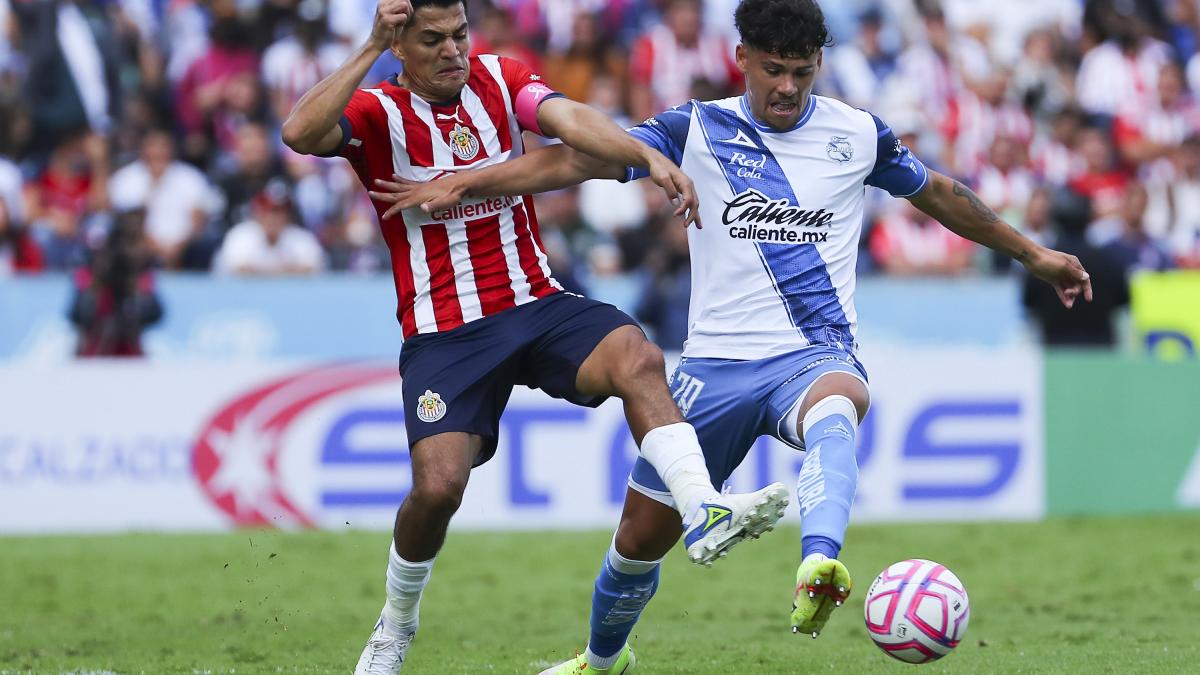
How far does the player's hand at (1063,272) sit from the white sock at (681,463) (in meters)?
1.75

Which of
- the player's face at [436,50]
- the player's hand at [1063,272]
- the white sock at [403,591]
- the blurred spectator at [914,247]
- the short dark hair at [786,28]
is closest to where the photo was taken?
the short dark hair at [786,28]

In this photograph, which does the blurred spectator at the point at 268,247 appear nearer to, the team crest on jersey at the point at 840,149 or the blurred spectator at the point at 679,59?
the blurred spectator at the point at 679,59

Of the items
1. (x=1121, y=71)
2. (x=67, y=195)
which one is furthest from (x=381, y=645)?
(x=1121, y=71)

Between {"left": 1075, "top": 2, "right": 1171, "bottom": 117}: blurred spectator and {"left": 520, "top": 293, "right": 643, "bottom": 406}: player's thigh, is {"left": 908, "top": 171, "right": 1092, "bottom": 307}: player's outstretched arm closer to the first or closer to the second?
{"left": 520, "top": 293, "right": 643, "bottom": 406}: player's thigh

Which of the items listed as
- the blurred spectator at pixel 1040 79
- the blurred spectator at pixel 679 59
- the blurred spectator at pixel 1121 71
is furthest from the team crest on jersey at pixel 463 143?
the blurred spectator at pixel 1121 71

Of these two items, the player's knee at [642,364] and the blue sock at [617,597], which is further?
the blue sock at [617,597]

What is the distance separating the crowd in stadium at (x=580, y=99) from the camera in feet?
50.7

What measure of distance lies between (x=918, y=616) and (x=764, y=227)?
5.75ft

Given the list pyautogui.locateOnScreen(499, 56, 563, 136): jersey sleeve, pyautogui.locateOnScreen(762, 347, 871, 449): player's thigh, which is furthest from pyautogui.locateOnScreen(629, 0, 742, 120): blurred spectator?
pyautogui.locateOnScreen(762, 347, 871, 449): player's thigh

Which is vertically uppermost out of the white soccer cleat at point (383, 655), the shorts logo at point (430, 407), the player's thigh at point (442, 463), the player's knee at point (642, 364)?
the player's knee at point (642, 364)

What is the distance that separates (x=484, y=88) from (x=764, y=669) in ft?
9.64

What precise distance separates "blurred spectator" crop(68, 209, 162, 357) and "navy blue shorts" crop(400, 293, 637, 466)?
7.72 meters

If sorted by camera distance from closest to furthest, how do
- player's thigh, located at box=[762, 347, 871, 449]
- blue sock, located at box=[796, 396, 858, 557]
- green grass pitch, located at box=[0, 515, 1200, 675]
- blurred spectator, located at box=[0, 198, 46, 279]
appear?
blue sock, located at box=[796, 396, 858, 557] < player's thigh, located at box=[762, 347, 871, 449] < green grass pitch, located at box=[0, 515, 1200, 675] < blurred spectator, located at box=[0, 198, 46, 279]

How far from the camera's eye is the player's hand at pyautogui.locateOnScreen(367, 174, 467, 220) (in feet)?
22.0
